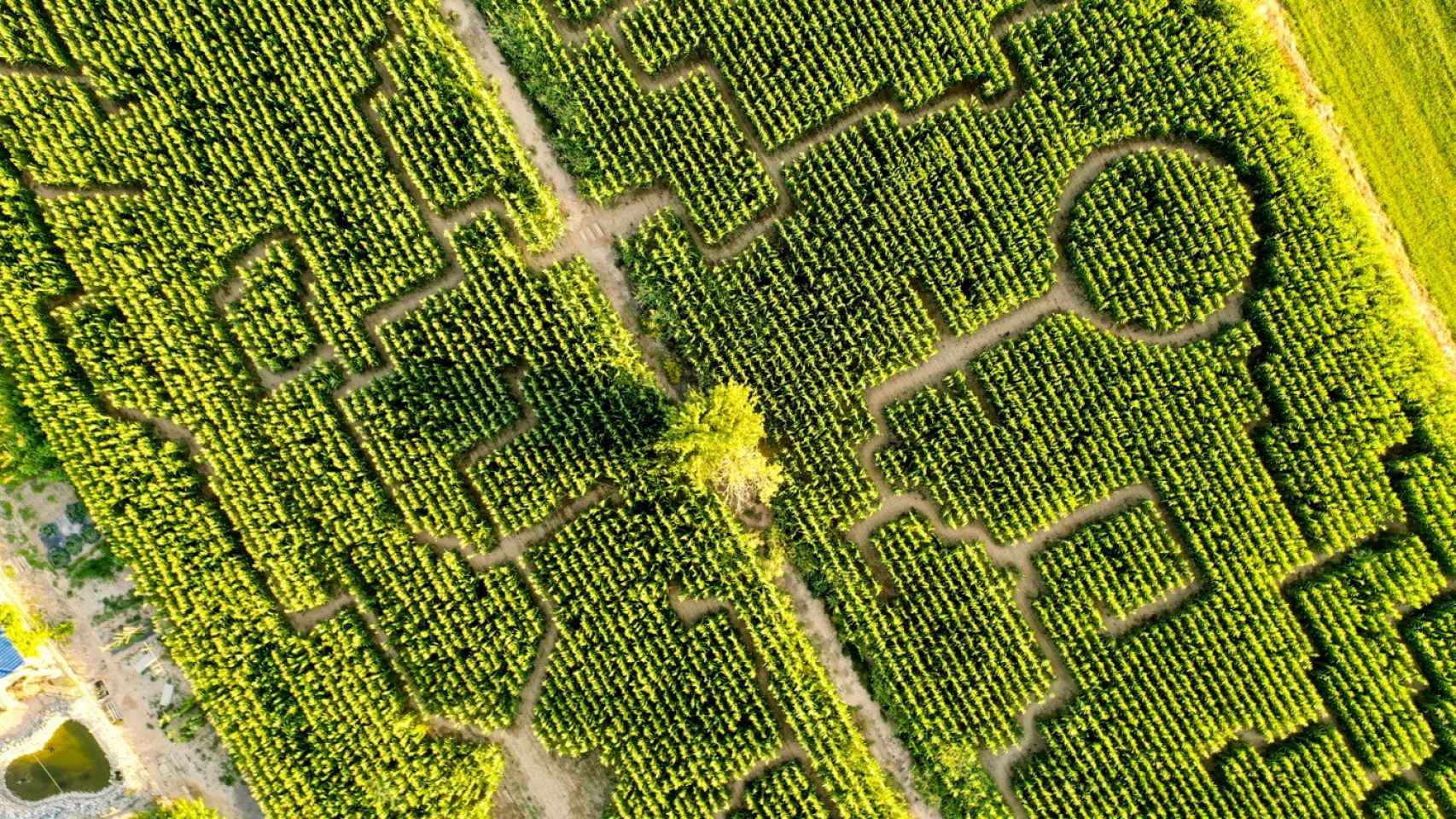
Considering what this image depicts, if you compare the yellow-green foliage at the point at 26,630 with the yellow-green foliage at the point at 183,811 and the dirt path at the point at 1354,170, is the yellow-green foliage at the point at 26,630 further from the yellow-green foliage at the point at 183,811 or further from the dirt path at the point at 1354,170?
the dirt path at the point at 1354,170

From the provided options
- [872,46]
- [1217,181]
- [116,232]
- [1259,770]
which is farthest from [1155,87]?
[116,232]

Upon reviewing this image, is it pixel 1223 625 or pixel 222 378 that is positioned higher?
pixel 222 378

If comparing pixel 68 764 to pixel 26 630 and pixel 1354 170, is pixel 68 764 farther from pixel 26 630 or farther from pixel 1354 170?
pixel 1354 170

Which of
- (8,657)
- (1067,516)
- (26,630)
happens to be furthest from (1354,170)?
(8,657)


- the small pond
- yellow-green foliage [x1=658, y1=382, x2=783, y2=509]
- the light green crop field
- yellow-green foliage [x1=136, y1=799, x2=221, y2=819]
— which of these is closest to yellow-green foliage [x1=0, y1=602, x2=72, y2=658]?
the small pond

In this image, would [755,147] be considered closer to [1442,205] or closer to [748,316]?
[748,316]
